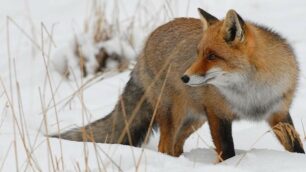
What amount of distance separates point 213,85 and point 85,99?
7.35 feet


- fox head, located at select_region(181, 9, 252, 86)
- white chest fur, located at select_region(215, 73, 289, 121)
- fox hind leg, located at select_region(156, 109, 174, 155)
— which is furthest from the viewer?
fox hind leg, located at select_region(156, 109, 174, 155)

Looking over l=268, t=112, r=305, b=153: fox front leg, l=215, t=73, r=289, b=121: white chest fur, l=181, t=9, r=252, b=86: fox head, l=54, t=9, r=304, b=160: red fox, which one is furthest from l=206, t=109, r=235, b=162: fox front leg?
l=181, t=9, r=252, b=86: fox head

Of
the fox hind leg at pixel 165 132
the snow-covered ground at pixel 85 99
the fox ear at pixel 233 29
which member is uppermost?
the fox ear at pixel 233 29

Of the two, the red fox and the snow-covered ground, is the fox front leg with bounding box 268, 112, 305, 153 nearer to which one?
the red fox

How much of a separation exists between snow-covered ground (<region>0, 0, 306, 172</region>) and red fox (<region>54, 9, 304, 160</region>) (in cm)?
18

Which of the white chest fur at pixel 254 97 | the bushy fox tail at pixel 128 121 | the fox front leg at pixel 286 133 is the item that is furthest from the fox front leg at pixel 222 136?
the bushy fox tail at pixel 128 121

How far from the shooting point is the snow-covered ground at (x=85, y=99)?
403cm

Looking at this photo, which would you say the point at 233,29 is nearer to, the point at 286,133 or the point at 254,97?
the point at 254,97

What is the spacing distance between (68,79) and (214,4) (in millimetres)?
2399

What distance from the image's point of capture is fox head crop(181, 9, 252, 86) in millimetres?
4184

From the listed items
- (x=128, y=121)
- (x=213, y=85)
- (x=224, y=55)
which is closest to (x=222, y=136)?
(x=213, y=85)

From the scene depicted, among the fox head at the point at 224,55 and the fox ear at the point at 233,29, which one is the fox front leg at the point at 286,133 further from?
the fox ear at the point at 233,29

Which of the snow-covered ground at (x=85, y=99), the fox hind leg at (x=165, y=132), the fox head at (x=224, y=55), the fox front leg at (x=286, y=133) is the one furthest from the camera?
the fox hind leg at (x=165, y=132)

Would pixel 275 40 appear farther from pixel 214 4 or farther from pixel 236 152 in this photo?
pixel 214 4
